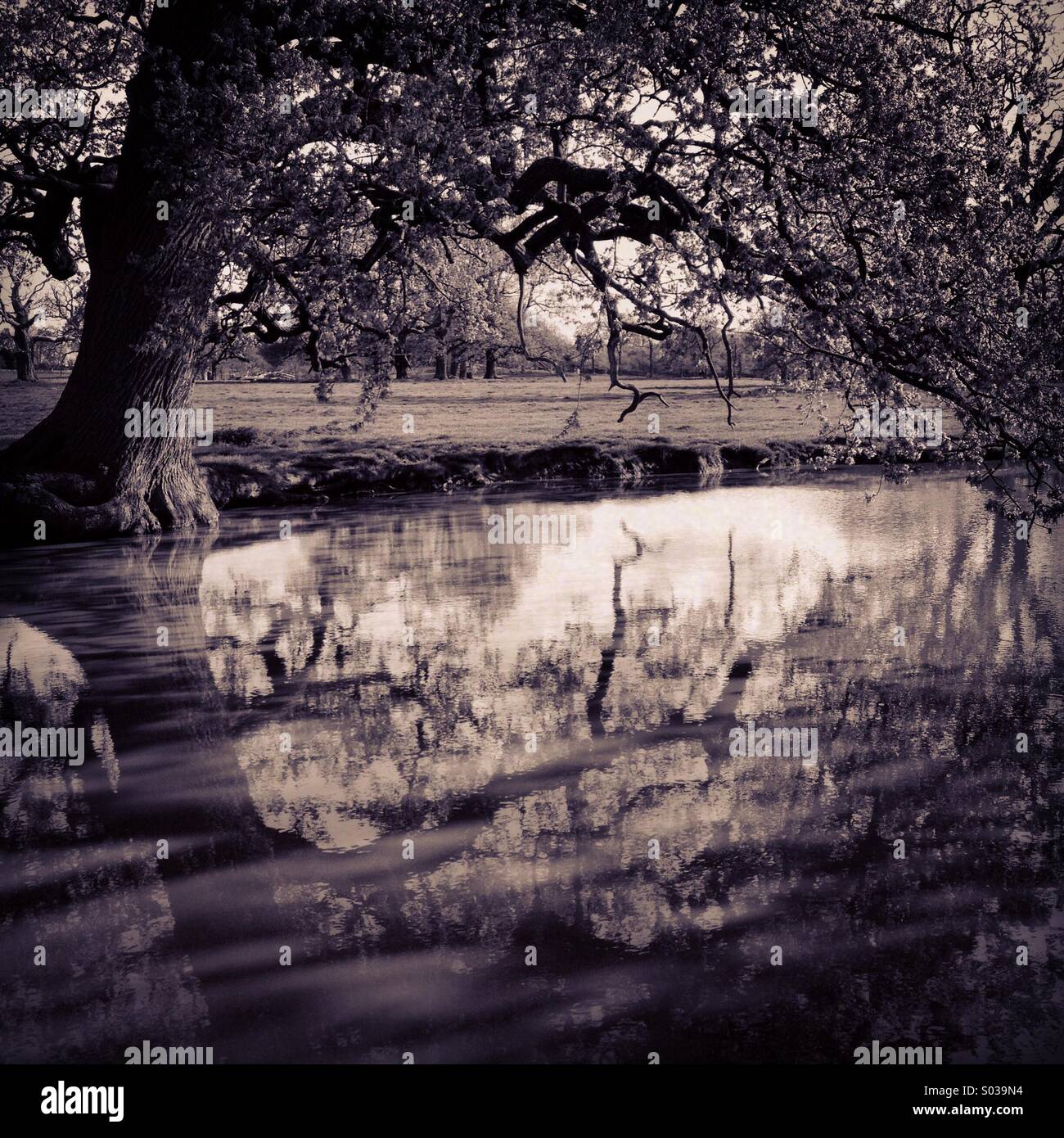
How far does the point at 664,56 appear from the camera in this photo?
13.1 meters

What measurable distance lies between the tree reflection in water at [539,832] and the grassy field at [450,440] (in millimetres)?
5843

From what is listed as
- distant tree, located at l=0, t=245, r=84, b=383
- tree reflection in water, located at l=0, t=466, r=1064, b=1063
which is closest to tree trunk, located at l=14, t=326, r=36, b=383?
distant tree, located at l=0, t=245, r=84, b=383

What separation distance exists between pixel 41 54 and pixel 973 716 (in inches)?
806

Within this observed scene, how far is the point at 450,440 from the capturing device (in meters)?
37.7

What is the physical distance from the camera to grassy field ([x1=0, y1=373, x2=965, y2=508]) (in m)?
30.1

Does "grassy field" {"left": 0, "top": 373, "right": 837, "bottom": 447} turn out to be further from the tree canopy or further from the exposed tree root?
the tree canopy

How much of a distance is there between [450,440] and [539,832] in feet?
106

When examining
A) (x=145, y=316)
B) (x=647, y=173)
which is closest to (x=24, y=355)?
(x=145, y=316)

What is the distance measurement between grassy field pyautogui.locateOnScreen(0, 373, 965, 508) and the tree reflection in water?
5.84 metres

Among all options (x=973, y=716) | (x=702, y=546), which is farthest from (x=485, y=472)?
(x=973, y=716)

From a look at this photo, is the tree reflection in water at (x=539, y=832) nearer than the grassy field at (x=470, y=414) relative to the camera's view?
Yes

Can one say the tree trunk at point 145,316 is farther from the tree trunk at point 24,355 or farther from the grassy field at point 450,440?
the tree trunk at point 24,355

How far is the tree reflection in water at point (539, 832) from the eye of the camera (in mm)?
4273

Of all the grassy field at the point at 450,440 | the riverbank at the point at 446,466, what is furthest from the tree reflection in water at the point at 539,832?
the riverbank at the point at 446,466
